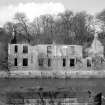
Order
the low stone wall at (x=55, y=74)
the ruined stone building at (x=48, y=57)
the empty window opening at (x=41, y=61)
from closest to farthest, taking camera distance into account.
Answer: the low stone wall at (x=55, y=74) → the ruined stone building at (x=48, y=57) → the empty window opening at (x=41, y=61)

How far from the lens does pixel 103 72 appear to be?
35844 millimetres

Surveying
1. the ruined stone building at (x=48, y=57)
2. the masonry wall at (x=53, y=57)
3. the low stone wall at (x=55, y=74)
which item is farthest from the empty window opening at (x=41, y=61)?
the low stone wall at (x=55, y=74)

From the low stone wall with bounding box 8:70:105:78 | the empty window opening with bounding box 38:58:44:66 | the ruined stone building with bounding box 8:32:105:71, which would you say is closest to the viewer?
the low stone wall with bounding box 8:70:105:78

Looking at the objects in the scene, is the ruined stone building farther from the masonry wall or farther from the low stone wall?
the low stone wall

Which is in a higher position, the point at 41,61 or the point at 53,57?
the point at 53,57

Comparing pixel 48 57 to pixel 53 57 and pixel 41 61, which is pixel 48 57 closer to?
pixel 53 57

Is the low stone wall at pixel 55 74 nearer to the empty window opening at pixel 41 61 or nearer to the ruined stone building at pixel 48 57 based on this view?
the ruined stone building at pixel 48 57

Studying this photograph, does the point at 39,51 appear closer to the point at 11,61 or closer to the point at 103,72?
the point at 11,61

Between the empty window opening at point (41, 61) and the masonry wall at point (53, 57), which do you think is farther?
Result: the empty window opening at point (41, 61)

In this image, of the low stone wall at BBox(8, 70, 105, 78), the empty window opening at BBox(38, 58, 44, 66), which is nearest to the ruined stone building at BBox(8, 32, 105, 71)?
the empty window opening at BBox(38, 58, 44, 66)

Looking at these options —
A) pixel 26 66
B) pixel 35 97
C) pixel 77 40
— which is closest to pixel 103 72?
pixel 26 66

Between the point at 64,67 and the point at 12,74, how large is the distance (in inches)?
282

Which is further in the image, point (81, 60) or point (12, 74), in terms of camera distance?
point (81, 60)

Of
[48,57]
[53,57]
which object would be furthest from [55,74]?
[48,57]
